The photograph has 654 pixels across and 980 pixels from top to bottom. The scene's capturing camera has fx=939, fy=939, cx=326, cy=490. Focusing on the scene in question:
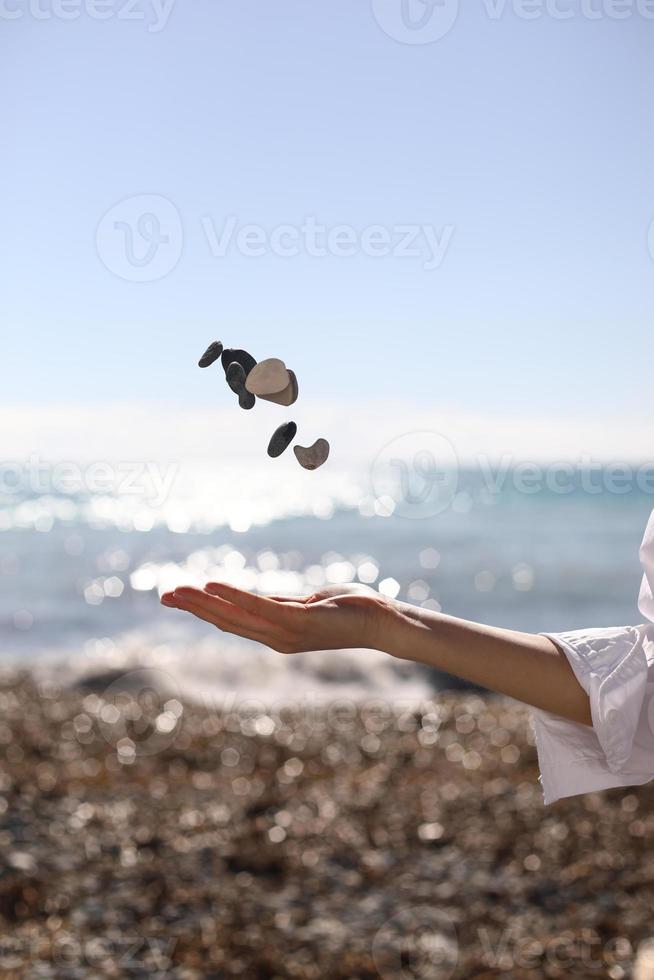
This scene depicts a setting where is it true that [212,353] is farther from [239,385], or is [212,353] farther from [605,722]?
[605,722]

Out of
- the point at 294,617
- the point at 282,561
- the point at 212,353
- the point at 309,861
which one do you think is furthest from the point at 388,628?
the point at 282,561

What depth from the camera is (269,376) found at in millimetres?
1924

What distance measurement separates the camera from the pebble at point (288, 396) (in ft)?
6.51

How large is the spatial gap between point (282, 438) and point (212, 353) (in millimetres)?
257

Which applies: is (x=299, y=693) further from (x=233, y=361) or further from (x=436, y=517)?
(x=436, y=517)

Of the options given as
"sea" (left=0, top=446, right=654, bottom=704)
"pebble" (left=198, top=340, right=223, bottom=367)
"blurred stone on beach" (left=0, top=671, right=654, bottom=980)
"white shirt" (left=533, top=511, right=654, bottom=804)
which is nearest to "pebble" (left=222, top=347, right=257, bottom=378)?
"pebble" (left=198, top=340, right=223, bottom=367)

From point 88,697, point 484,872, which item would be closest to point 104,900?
point 484,872

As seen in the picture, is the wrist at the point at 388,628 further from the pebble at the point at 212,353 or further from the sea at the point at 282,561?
the sea at the point at 282,561

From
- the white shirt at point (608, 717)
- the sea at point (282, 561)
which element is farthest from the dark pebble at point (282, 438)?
the sea at point (282, 561)

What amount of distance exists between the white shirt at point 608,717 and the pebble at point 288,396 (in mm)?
733

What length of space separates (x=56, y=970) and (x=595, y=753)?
292 centimetres

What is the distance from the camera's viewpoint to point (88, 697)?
8.04 m

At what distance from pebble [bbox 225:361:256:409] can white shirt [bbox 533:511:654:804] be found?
81 centimetres

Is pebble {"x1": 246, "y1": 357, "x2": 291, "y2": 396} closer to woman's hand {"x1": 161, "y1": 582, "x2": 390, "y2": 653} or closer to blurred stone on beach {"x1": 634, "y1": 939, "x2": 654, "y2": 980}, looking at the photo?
woman's hand {"x1": 161, "y1": 582, "x2": 390, "y2": 653}
